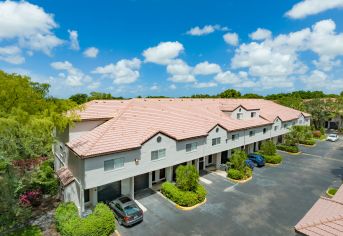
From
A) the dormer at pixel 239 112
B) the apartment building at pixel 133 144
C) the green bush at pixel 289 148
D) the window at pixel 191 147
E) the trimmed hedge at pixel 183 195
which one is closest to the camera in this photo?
the apartment building at pixel 133 144

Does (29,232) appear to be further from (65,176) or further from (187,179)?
(187,179)

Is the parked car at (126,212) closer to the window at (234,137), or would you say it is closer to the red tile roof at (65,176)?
the red tile roof at (65,176)

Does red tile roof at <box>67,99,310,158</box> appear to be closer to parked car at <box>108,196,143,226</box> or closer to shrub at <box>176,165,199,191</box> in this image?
shrub at <box>176,165,199,191</box>

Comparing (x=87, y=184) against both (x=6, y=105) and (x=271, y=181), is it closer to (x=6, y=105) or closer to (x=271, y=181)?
(x=6, y=105)

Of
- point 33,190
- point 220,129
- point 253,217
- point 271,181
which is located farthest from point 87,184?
point 271,181

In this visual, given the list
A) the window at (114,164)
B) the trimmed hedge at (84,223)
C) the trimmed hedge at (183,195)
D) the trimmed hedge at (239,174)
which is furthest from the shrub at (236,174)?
the trimmed hedge at (84,223)

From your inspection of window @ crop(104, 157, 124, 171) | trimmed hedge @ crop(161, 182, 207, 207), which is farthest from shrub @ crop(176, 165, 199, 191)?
window @ crop(104, 157, 124, 171)

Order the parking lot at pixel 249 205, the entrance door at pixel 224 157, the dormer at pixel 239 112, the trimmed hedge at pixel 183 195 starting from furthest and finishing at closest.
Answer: the dormer at pixel 239 112 < the entrance door at pixel 224 157 < the trimmed hedge at pixel 183 195 < the parking lot at pixel 249 205

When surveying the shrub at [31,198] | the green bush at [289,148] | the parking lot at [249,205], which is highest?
the green bush at [289,148]
